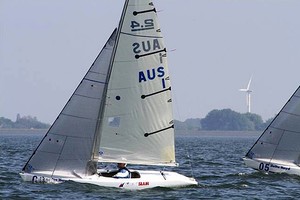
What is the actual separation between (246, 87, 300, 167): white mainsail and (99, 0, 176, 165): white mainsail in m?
10.1

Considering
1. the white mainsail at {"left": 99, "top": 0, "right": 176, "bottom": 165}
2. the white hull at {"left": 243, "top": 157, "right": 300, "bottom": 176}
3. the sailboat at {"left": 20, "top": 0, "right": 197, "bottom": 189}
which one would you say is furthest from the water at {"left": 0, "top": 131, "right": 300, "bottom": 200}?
the white mainsail at {"left": 99, "top": 0, "right": 176, "bottom": 165}

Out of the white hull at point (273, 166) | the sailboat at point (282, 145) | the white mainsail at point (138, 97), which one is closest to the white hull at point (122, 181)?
the white mainsail at point (138, 97)

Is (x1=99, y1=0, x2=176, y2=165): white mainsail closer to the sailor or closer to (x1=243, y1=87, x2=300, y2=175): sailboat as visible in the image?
the sailor

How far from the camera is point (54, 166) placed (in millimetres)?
34656

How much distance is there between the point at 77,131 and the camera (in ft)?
114

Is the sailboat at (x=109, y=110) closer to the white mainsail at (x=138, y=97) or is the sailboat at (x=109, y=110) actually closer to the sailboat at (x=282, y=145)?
the white mainsail at (x=138, y=97)

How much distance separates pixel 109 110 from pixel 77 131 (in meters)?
1.43

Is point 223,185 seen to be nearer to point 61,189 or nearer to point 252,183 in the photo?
point 252,183

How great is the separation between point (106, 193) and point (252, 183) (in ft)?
30.1

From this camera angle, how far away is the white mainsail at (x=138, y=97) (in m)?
34.2

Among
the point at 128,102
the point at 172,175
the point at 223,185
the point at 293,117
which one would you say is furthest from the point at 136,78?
the point at 293,117

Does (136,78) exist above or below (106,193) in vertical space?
above

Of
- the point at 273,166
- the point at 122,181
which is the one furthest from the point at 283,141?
the point at 122,181

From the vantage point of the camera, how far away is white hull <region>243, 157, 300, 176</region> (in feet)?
144
